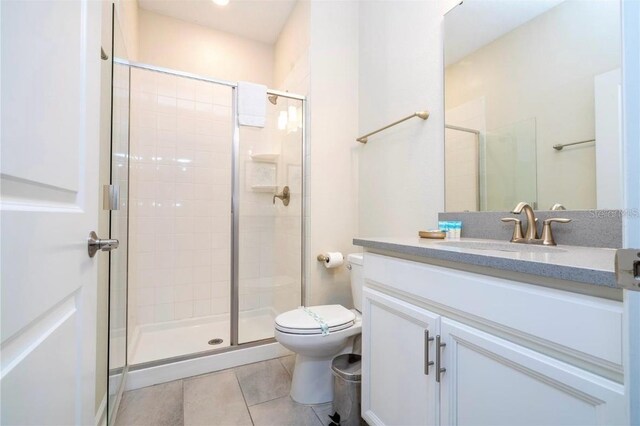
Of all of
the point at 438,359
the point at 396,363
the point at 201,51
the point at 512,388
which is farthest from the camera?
the point at 201,51

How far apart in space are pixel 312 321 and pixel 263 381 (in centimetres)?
58

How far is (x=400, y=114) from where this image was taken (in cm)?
174

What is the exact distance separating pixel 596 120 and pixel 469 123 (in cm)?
48

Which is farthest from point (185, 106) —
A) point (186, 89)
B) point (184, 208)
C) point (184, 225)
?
point (184, 225)

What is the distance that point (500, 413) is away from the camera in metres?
0.68

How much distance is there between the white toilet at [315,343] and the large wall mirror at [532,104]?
81 centimetres

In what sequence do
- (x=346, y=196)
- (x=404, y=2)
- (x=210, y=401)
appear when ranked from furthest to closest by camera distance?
(x=346, y=196) → (x=404, y=2) → (x=210, y=401)

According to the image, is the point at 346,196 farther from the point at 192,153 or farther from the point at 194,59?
the point at 194,59

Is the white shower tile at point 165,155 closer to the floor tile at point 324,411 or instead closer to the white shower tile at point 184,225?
the white shower tile at point 184,225

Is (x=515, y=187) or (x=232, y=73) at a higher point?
(x=232, y=73)

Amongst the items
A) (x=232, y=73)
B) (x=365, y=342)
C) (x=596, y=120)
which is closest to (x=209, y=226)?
(x=232, y=73)

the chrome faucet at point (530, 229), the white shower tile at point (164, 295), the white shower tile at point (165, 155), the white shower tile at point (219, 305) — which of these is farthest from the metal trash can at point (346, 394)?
the white shower tile at point (165, 155)

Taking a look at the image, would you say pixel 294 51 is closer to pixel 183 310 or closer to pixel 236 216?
pixel 236 216

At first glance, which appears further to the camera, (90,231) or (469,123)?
(469,123)
